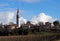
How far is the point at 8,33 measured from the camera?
6794cm

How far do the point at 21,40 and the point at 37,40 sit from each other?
4112mm

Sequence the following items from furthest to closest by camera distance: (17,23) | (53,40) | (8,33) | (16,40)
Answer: (17,23) → (8,33) → (16,40) → (53,40)

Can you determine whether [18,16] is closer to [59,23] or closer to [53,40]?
[59,23]

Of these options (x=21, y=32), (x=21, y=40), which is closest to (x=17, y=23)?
(x=21, y=32)

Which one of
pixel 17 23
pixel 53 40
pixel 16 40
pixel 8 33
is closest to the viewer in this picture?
→ pixel 53 40

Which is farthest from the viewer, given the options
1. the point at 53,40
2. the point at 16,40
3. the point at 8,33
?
the point at 8,33

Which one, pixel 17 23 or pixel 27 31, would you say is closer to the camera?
pixel 27 31

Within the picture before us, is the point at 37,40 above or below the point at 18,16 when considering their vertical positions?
below

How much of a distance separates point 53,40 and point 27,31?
28.5 meters

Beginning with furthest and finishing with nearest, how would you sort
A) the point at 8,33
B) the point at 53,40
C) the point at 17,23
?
the point at 17,23
the point at 8,33
the point at 53,40

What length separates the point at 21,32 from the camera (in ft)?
230

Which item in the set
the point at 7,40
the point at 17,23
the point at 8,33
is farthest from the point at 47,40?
the point at 17,23

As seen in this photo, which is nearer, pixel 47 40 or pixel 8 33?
pixel 47 40

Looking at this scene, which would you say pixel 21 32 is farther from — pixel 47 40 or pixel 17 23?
pixel 17 23
